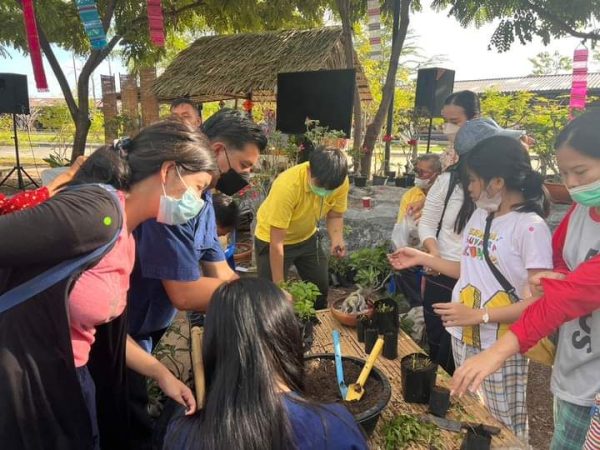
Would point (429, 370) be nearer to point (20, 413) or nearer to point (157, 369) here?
point (157, 369)

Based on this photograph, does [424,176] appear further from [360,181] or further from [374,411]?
[360,181]

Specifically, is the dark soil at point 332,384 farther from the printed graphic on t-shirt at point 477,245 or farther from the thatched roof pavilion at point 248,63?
the thatched roof pavilion at point 248,63

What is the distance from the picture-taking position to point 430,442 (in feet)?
3.90

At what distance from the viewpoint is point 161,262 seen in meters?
1.44

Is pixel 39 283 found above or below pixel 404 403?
above

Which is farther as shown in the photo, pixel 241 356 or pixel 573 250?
pixel 573 250

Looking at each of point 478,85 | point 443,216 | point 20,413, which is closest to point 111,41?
point 443,216

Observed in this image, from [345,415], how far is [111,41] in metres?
8.72

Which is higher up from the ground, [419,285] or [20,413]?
[20,413]

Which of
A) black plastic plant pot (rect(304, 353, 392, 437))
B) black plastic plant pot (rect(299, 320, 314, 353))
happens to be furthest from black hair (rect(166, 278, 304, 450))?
black plastic plant pot (rect(299, 320, 314, 353))

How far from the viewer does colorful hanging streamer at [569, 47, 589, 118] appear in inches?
224

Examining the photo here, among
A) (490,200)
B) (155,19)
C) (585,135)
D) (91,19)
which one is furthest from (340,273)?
(155,19)

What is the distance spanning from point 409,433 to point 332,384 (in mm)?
280

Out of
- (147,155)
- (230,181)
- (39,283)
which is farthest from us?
(230,181)
